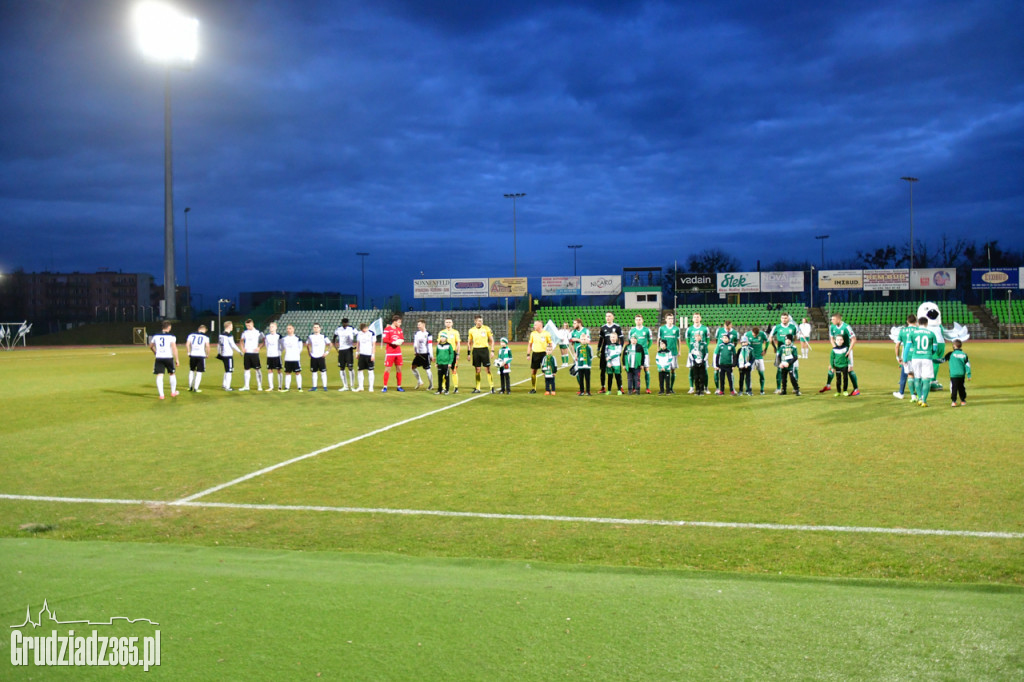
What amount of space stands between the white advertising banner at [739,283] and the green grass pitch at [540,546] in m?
58.4

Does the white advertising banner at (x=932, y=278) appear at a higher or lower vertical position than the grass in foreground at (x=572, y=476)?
higher

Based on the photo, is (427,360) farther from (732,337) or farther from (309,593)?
(309,593)

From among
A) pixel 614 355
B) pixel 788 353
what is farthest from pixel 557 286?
pixel 788 353

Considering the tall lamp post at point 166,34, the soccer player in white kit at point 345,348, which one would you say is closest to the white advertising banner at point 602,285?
the tall lamp post at point 166,34

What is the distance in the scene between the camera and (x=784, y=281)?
223 feet

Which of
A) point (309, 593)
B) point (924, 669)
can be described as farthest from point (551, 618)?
point (924, 669)

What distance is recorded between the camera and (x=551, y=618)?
13.1 ft

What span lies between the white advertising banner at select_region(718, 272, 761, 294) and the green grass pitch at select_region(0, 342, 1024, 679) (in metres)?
58.4

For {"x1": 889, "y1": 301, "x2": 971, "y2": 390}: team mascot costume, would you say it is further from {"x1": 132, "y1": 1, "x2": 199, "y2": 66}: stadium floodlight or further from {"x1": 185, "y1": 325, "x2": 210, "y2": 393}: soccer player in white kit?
{"x1": 132, "y1": 1, "x2": 199, "y2": 66}: stadium floodlight

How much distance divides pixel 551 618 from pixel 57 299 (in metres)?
153

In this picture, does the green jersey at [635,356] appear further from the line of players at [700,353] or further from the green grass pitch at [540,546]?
the green grass pitch at [540,546]

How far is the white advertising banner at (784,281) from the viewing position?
67.6 meters

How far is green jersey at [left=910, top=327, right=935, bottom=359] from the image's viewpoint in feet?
46.1

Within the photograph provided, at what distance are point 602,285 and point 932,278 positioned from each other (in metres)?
31.2
